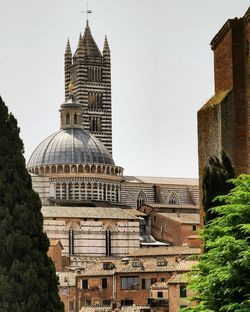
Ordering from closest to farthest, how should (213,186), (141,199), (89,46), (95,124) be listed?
(213,186) → (141,199) → (95,124) → (89,46)

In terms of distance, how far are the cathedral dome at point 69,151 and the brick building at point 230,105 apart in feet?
235

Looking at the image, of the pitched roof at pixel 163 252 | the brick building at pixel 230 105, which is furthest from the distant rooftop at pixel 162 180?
the brick building at pixel 230 105

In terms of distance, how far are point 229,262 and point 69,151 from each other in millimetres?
79252

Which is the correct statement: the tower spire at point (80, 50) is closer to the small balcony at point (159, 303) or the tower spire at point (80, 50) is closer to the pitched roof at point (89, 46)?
the pitched roof at point (89, 46)

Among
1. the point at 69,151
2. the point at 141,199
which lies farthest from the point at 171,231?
the point at 141,199

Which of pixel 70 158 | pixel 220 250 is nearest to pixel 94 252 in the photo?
pixel 70 158

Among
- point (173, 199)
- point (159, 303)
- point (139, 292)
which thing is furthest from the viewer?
point (173, 199)

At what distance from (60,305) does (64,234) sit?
60834 mm

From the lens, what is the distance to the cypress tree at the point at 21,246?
65.1 feet

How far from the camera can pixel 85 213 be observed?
83688 millimetres

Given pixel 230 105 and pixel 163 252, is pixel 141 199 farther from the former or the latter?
pixel 230 105

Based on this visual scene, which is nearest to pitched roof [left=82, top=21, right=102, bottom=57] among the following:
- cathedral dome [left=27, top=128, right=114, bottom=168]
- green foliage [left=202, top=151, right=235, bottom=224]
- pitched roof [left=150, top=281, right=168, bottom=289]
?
cathedral dome [left=27, top=128, right=114, bottom=168]

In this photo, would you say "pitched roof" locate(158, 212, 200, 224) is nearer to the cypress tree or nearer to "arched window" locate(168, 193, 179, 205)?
"arched window" locate(168, 193, 179, 205)

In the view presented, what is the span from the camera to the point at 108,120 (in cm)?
11231
